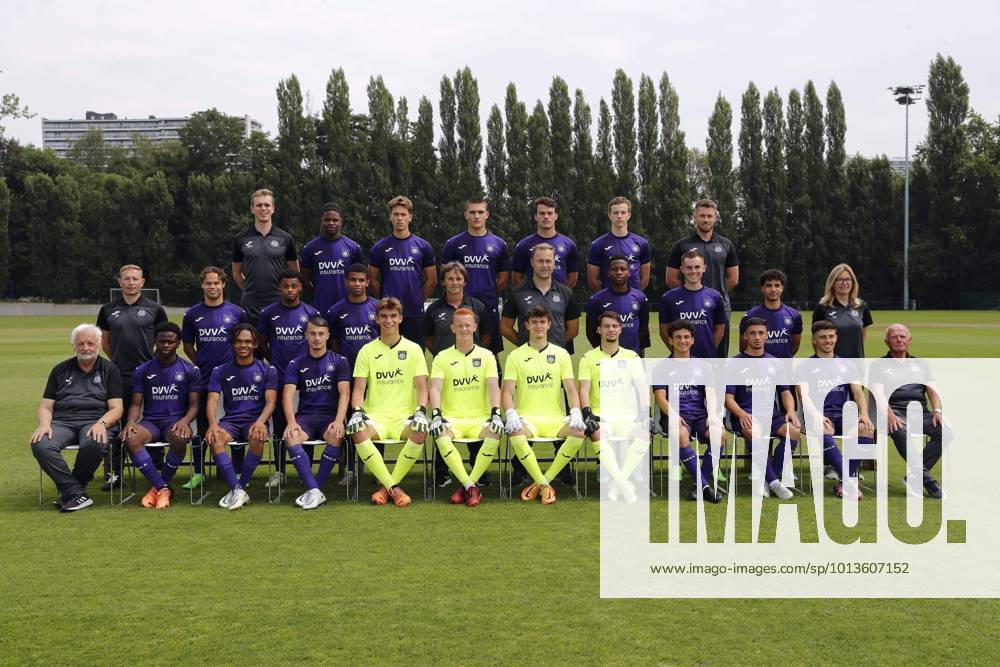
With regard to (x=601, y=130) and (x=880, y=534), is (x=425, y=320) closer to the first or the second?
(x=880, y=534)

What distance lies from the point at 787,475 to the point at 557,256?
8.75 feet

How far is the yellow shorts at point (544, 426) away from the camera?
638cm

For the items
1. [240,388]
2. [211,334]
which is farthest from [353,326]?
[211,334]

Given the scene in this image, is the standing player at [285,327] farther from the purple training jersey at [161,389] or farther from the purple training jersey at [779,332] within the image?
the purple training jersey at [779,332]

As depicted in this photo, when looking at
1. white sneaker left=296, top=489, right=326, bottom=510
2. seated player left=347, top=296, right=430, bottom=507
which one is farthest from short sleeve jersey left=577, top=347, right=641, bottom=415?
white sneaker left=296, top=489, right=326, bottom=510

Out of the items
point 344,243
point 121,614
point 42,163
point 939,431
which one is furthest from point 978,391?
point 42,163

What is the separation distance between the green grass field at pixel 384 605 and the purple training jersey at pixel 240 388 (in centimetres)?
96

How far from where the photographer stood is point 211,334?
7.06 meters

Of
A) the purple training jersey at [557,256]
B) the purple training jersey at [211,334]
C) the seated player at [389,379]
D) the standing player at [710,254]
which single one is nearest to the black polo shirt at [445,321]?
the seated player at [389,379]

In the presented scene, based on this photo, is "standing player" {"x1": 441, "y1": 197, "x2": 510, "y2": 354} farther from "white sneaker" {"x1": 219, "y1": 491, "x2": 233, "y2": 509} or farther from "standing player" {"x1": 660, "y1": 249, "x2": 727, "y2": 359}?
"white sneaker" {"x1": 219, "y1": 491, "x2": 233, "y2": 509}

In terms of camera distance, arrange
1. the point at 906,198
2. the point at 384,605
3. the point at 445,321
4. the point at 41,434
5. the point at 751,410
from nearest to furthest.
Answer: the point at 384,605
the point at 41,434
the point at 751,410
the point at 445,321
the point at 906,198

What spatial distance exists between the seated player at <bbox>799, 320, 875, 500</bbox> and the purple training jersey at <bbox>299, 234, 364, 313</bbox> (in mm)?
3852

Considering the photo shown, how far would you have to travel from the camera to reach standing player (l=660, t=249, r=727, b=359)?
7070mm

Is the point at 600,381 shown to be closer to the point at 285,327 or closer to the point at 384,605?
the point at 285,327
